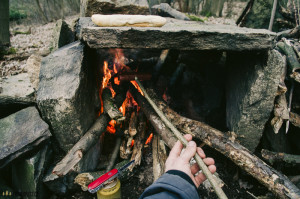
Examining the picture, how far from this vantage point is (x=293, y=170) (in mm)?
2418

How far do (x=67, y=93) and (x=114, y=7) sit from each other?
A: 200 centimetres

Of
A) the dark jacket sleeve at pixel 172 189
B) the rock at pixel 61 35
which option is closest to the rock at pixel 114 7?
the rock at pixel 61 35

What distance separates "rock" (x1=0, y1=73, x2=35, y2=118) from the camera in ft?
7.48

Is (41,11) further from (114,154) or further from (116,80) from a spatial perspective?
(114,154)

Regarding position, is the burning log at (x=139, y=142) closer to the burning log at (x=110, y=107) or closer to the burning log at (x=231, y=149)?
the burning log at (x=231, y=149)

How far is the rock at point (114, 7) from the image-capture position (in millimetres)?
3150

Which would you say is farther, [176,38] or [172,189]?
[176,38]

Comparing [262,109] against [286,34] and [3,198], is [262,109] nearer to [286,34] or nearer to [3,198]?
[286,34]

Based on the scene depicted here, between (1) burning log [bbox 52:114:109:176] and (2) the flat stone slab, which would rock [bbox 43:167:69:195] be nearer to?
(1) burning log [bbox 52:114:109:176]

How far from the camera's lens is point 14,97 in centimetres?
228

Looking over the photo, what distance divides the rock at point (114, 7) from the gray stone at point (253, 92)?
192cm

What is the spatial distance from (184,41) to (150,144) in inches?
66.0

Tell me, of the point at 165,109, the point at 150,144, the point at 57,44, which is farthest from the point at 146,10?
the point at 150,144

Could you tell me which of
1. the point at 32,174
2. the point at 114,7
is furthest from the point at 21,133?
the point at 114,7
